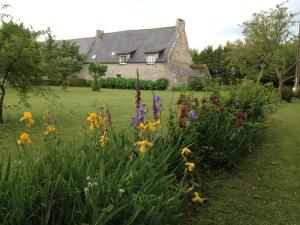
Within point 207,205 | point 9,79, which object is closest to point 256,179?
point 207,205

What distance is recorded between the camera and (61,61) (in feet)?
101

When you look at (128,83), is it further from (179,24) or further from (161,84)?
(179,24)

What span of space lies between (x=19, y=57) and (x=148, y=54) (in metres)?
34.0

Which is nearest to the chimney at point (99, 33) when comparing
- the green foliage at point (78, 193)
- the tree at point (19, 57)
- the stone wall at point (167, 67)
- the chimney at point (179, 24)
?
the stone wall at point (167, 67)

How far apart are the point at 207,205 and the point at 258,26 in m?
28.8

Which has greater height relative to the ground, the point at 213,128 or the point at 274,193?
the point at 213,128

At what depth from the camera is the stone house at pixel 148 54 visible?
4153cm

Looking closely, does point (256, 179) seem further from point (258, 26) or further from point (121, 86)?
point (121, 86)

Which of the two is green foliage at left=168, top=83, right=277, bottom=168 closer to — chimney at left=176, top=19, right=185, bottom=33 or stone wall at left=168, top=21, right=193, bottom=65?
stone wall at left=168, top=21, right=193, bottom=65

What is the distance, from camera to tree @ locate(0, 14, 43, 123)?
9438mm

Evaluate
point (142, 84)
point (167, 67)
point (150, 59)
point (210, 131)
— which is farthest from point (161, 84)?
point (210, 131)

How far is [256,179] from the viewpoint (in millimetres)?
5000

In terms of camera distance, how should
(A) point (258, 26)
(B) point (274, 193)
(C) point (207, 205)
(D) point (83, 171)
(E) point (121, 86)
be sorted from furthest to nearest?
(E) point (121, 86)
(A) point (258, 26)
(B) point (274, 193)
(C) point (207, 205)
(D) point (83, 171)

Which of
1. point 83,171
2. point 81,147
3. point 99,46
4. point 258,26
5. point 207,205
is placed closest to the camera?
point 83,171
